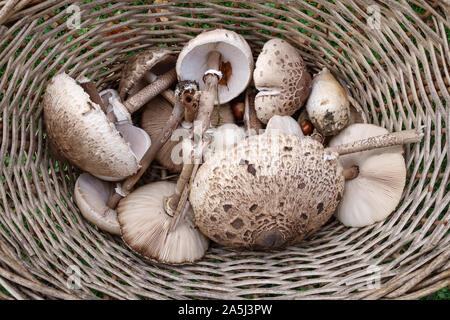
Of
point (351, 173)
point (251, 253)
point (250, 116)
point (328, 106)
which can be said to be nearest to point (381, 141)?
point (351, 173)

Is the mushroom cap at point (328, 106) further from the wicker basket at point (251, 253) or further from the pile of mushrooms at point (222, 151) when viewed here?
the wicker basket at point (251, 253)

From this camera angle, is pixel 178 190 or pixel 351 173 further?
pixel 351 173

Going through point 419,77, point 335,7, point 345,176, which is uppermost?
point 335,7

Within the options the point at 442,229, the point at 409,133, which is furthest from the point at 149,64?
the point at 442,229

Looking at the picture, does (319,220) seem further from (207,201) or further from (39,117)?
(39,117)

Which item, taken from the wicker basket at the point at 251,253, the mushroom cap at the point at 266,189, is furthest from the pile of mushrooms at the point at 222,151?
the wicker basket at the point at 251,253

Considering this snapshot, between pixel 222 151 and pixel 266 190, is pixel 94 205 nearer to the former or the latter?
pixel 222 151
